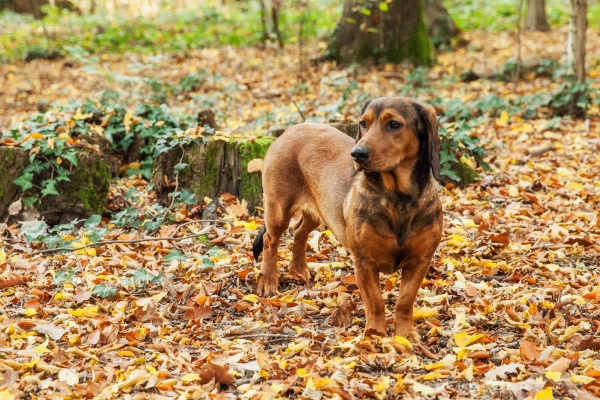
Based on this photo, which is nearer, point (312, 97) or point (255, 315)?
point (255, 315)

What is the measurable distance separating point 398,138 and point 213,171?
3.66 metres

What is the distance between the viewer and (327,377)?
370cm

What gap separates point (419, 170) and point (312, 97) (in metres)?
8.63

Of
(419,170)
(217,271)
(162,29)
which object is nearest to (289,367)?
(419,170)

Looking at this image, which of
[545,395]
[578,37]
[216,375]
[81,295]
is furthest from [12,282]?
[578,37]

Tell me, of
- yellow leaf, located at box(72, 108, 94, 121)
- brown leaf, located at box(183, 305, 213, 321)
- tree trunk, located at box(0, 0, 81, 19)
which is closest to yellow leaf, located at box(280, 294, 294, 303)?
brown leaf, located at box(183, 305, 213, 321)

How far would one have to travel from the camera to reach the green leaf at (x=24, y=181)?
6.83 meters

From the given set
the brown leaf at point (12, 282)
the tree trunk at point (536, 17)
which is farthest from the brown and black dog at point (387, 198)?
the tree trunk at point (536, 17)

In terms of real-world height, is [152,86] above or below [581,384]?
above

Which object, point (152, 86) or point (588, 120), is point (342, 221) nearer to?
point (588, 120)

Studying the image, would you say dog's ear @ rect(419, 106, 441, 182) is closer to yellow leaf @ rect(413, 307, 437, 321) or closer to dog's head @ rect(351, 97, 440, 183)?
dog's head @ rect(351, 97, 440, 183)

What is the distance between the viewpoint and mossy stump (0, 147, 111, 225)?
6980 mm

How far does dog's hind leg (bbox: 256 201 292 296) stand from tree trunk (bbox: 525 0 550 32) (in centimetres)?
1752

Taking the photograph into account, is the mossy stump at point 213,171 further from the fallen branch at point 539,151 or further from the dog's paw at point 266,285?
the fallen branch at point 539,151
